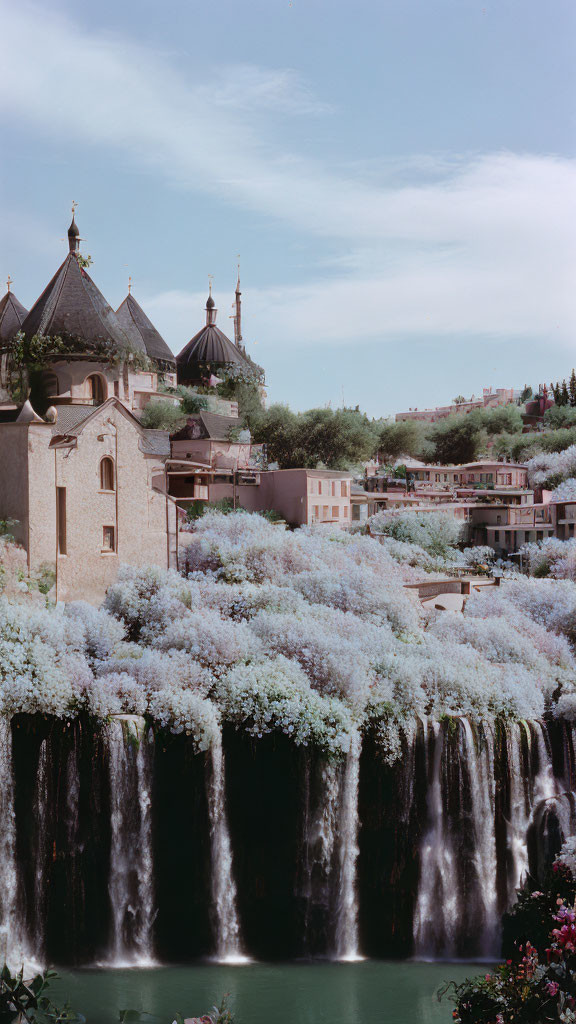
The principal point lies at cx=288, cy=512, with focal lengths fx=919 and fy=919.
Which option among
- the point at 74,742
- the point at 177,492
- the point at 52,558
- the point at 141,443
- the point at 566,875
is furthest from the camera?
the point at 177,492

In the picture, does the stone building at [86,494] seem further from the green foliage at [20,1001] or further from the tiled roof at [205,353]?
the tiled roof at [205,353]

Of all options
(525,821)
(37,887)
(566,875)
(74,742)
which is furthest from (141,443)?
(566,875)

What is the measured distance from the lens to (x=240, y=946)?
20.2 meters

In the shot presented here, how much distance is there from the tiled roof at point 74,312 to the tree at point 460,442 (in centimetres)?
3078

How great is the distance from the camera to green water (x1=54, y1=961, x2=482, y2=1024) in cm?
1717

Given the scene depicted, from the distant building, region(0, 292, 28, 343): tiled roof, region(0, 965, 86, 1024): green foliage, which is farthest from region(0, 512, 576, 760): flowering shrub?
the distant building

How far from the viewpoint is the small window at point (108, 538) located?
26.3 m

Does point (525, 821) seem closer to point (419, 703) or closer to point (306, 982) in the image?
point (419, 703)

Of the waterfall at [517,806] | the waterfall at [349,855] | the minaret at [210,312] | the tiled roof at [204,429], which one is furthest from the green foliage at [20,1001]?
the minaret at [210,312]

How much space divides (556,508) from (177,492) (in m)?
15.3

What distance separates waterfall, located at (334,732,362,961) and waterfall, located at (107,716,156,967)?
4211 mm

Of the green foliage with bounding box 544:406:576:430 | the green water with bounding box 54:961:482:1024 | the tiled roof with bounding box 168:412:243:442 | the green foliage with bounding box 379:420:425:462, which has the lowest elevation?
the green water with bounding box 54:961:482:1024

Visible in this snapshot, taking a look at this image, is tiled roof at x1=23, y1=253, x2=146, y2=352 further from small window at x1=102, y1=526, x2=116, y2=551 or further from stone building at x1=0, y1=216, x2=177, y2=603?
small window at x1=102, y1=526, x2=116, y2=551

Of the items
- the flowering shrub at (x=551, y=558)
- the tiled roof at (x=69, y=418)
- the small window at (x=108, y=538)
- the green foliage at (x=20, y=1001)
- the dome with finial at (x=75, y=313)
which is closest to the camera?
the green foliage at (x=20, y=1001)
